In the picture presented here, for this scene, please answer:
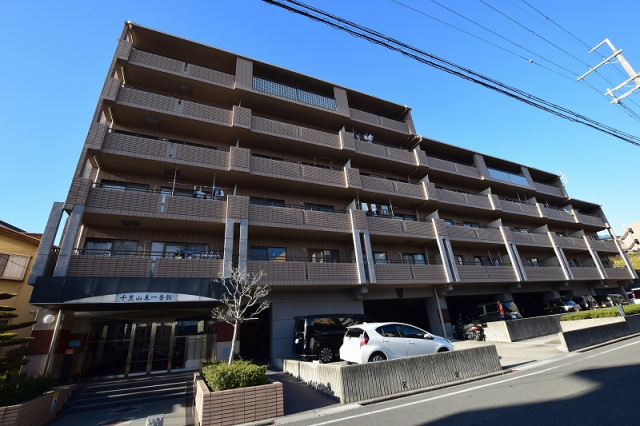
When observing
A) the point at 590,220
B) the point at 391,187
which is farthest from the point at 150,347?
the point at 590,220

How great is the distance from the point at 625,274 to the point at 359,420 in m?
42.8

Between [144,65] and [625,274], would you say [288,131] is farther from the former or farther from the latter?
[625,274]

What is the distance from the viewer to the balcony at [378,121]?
22.1 metres

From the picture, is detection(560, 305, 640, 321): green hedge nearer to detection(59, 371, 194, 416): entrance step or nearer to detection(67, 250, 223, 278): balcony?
detection(67, 250, 223, 278): balcony

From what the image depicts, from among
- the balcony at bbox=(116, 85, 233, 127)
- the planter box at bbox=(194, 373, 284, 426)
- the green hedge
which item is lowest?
the planter box at bbox=(194, 373, 284, 426)

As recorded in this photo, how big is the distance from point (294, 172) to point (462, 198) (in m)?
15.2

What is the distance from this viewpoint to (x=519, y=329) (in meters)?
16.3

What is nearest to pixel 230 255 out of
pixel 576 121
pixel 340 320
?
pixel 340 320

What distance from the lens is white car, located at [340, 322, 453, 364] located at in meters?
9.59

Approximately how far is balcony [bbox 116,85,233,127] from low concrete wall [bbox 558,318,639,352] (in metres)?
19.7

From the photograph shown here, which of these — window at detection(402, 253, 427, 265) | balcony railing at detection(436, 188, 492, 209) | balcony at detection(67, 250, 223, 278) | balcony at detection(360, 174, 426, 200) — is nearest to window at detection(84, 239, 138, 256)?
balcony at detection(67, 250, 223, 278)

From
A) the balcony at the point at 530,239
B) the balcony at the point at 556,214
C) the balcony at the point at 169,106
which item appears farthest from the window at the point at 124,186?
the balcony at the point at 556,214

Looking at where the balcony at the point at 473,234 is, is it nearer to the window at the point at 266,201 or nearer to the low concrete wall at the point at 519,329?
the low concrete wall at the point at 519,329

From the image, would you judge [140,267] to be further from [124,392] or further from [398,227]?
[398,227]
